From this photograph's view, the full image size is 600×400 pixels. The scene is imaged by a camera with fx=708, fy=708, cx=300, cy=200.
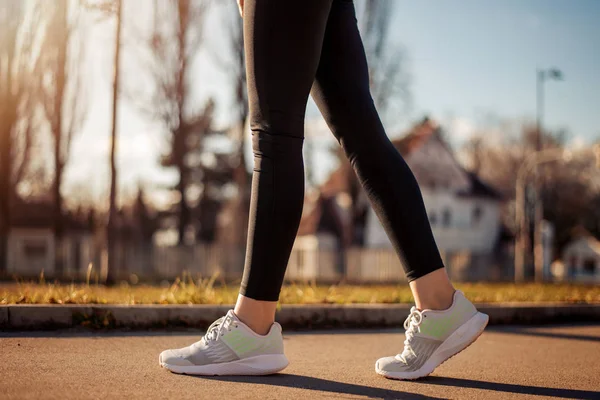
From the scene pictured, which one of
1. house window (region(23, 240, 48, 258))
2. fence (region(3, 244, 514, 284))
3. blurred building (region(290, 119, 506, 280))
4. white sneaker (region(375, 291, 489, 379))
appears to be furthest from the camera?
house window (region(23, 240, 48, 258))

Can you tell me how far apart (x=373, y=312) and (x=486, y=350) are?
135cm

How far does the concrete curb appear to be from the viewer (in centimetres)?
379

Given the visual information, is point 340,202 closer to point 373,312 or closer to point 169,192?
point 169,192

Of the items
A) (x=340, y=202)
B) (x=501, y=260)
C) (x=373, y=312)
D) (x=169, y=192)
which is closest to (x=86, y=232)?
(x=169, y=192)

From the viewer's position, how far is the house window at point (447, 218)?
48.8m

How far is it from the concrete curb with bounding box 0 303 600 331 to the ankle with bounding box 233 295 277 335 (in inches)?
69.5

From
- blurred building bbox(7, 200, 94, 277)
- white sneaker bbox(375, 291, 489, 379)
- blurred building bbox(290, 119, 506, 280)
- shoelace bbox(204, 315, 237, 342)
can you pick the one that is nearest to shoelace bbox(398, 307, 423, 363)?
white sneaker bbox(375, 291, 489, 379)

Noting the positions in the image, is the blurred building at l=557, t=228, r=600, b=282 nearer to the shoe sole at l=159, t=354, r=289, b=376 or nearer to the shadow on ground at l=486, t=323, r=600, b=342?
the shadow on ground at l=486, t=323, r=600, b=342

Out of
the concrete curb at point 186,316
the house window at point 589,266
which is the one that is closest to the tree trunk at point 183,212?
the concrete curb at point 186,316

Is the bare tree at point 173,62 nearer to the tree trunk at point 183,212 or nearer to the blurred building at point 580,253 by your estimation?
the tree trunk at point 183,212

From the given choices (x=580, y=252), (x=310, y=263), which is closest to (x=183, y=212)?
(x=310, y=263)

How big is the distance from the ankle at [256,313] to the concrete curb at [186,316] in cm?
177

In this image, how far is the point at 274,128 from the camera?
7.95 ft

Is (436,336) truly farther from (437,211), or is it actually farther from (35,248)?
(35,248)
